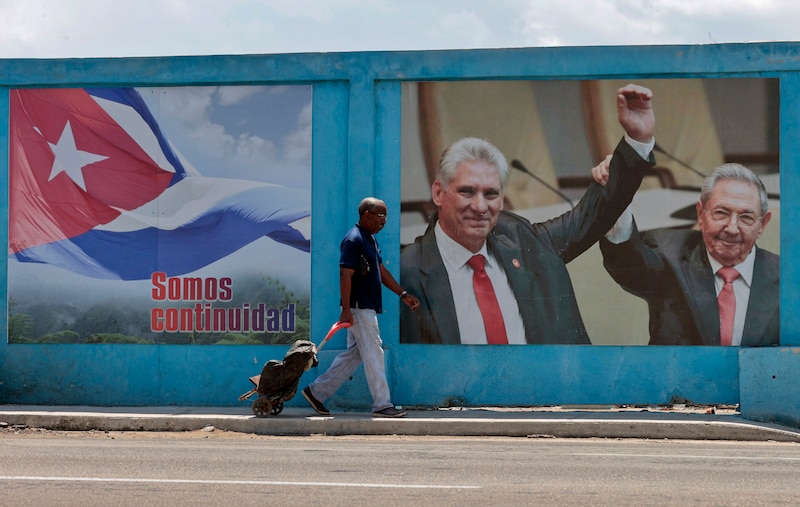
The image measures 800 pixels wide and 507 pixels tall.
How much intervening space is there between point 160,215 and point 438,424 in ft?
12.4

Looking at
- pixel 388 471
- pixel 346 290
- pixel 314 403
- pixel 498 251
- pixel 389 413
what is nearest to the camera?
pixel 388 471

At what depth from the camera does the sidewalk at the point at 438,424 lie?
33.3 feet

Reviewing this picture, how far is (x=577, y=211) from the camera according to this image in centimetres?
1139

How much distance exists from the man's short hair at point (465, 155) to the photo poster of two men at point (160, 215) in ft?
4.59

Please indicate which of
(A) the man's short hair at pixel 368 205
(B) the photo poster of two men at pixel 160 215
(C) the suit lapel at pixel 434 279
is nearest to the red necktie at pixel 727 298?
(C) the suit lapel at pixel 434 279

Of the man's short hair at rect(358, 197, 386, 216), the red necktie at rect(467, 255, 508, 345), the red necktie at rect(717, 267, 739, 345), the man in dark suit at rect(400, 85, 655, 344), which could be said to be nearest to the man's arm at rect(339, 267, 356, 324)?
the man's short hair at rect(358, 197, 386, 216)

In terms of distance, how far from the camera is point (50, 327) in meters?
11.9

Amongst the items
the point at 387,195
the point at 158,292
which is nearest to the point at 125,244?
the point at 158,292

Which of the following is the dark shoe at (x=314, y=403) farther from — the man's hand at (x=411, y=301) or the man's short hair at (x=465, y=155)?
the man's short hair at (x=465, y=155)

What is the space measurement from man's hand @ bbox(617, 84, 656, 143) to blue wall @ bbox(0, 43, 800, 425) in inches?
6.8

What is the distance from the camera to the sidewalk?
33.3 ft

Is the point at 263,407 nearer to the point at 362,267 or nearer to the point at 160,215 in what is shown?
the point at 362,267

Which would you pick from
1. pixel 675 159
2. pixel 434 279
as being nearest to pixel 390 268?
pixel 434 279

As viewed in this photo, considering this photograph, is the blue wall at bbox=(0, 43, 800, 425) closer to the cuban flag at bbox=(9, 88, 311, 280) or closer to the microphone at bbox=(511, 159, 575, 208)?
the cuban flag at bbox=(9, 88, 311, 280)
